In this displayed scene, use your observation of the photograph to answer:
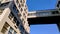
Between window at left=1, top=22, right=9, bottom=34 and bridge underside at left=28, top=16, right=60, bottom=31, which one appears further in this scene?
bridge underside at left=28, top=16, right=60, bottom=31

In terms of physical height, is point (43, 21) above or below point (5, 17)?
below

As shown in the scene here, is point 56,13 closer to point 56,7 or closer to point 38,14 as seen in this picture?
point 56,7

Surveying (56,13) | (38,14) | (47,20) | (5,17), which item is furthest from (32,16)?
(5,17)

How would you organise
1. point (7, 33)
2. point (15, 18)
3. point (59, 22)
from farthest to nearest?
point (59, 22), point (15, 18), point (7, 33)

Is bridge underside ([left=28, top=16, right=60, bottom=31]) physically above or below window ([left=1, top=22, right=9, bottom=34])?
below

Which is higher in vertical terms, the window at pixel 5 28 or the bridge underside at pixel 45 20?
the window at pixel 5 28

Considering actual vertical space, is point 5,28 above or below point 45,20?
above

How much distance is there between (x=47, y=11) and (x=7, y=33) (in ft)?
56.8

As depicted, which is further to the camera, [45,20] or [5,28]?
[45,20]

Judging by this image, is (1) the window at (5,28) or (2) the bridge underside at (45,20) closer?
(1) the window at (5,28)

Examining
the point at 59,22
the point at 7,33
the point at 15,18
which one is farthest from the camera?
the point at 59,22

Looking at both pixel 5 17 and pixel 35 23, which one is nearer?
A: pixel 5 17

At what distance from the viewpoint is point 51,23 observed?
119ft

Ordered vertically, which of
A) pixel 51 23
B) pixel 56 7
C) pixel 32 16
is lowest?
pixel 51 23
